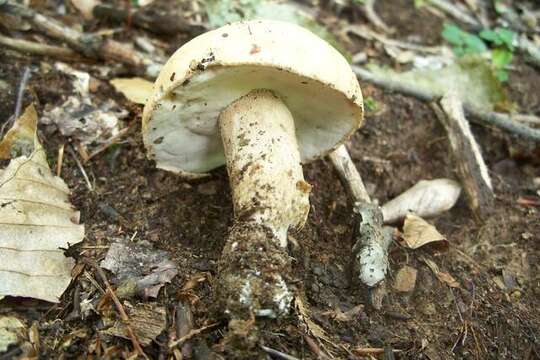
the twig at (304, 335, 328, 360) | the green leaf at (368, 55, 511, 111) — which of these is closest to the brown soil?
the twig at (304, 335, 328, 360)

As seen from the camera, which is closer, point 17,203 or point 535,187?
point 17,203

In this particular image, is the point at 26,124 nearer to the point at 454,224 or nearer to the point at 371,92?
the point at 371,92

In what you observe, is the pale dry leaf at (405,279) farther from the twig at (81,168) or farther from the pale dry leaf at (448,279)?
the twig at (81,168)

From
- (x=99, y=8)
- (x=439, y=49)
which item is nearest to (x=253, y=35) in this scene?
(x=99, y=8)

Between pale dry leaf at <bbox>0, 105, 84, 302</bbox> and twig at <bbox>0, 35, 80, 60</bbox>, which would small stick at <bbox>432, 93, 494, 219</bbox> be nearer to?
pale dry leaf at <bbox>0, 105, 84, 302</bbox>

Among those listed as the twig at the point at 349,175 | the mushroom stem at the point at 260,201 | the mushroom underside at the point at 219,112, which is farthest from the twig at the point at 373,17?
the mushroom stem at the point at 260,201

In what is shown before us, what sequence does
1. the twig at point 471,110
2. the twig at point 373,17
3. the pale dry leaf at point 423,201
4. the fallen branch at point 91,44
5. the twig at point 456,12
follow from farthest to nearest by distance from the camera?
1. the twig at point 456,12
2. the twig at point 373,17
3. the twig at point 471,110
4. the fallen branch at point 91,44
5. the pale dry leaf at point 423,201
